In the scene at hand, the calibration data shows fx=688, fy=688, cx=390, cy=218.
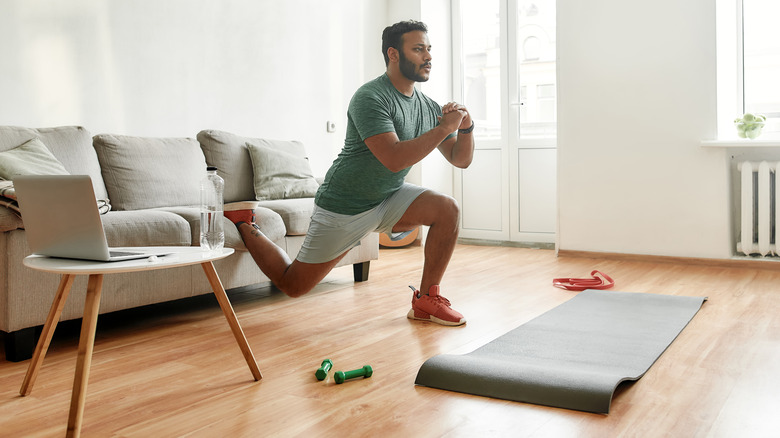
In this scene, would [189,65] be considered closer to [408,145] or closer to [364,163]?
[364,163]

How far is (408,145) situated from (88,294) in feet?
4.06

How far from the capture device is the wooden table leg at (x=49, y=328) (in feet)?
6.05

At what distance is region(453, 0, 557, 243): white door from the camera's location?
17.1 ft

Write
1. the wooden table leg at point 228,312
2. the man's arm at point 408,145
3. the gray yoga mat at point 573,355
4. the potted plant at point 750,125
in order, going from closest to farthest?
the gray yoga mat at point 573,355, the wooden table leg at point 228,312, the man's arm at point 408,145, the potted plant at point 750,125

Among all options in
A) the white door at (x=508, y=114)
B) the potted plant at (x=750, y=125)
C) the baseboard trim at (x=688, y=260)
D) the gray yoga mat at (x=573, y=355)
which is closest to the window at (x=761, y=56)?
the potted plant at (x=750, y=125)

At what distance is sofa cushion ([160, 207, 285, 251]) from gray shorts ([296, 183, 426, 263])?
376mm

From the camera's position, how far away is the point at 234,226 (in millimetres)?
2959

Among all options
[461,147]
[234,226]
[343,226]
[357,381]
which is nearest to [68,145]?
[234,226]

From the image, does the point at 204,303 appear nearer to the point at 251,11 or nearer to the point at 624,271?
the point at 251,11

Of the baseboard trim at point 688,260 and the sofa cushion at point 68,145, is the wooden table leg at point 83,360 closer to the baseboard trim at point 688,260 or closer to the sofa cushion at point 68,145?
the sofa cushion at point 68,145

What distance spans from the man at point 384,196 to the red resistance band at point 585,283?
3.19 ft

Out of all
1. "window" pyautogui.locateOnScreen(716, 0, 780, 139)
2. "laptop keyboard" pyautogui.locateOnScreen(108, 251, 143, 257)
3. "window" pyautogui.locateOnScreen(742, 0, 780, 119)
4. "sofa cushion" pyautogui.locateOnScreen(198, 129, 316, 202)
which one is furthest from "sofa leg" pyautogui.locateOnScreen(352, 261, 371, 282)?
"window" pyautogui.locateOnScreen(742, 0, 780, 119)

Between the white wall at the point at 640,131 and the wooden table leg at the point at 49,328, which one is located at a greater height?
the white wall at the point at 640,131

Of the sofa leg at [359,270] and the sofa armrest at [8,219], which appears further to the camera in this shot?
the sofa leg at [359,270]
